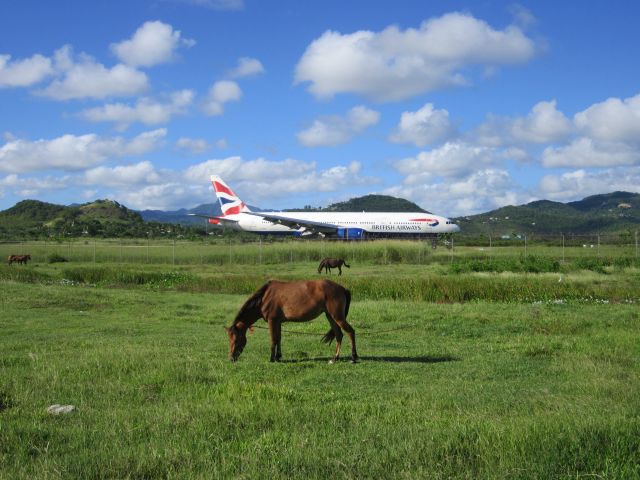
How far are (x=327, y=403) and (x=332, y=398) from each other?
1.24 feet

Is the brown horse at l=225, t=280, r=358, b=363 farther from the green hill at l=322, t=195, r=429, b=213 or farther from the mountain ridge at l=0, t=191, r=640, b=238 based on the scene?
the green hill at l=322, t=195, r=429, b=213

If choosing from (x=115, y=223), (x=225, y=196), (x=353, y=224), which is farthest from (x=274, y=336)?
(x=115, y=223)

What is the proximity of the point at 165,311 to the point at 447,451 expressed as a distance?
14.8 meters

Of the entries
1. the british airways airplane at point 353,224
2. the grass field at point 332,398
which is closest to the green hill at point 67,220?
the british airways airplane at point 353,224

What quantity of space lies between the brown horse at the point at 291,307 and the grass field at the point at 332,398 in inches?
15.3

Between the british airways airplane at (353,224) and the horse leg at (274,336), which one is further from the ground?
the british airways airplane at (353,224)

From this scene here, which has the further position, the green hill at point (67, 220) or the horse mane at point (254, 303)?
the green hill at point (67, 220)

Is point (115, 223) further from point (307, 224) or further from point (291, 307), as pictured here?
point (291, 307)

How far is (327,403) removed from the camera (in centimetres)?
750

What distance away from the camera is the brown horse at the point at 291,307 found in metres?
10.5

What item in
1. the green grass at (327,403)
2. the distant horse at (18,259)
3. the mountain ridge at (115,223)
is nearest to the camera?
the green grass at (327,403)

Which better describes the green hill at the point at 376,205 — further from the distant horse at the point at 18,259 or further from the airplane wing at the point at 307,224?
the distant horse at the point at 18,259

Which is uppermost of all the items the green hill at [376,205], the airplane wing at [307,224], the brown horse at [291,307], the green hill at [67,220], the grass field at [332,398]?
the green hill at [376,205]

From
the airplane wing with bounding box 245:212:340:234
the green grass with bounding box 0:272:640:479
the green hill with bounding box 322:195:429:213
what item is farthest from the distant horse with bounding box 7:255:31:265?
the green hill with bounding box 322:195:429:213
